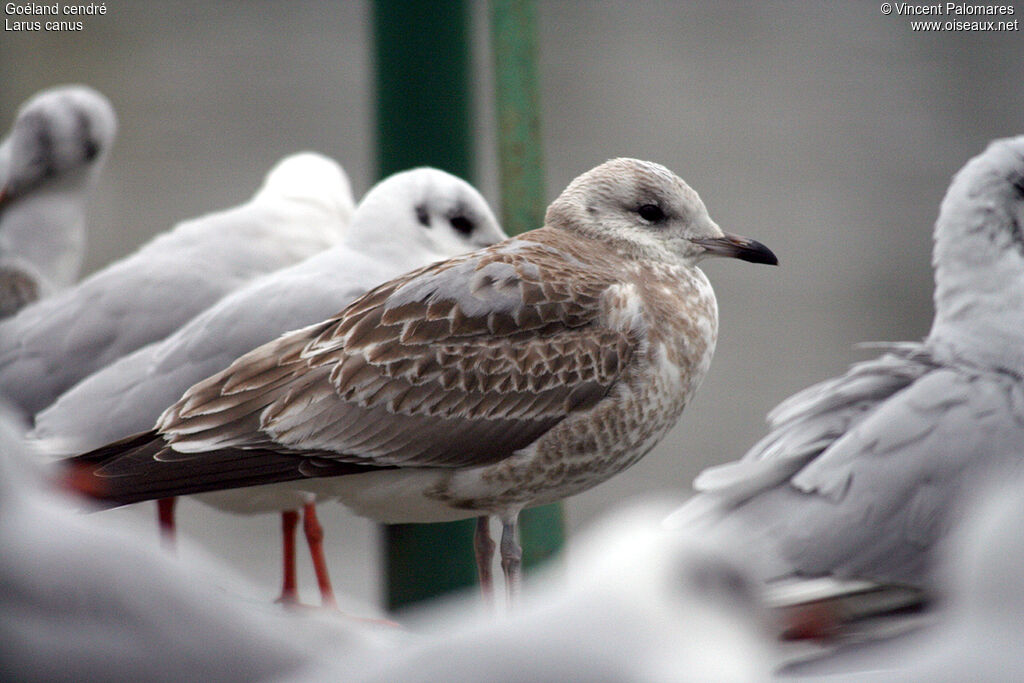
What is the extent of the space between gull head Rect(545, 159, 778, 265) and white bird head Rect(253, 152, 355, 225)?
1140mm

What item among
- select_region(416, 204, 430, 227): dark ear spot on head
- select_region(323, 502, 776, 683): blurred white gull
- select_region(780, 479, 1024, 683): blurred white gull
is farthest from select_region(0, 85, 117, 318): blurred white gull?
select_region(780, 479, 1024, 683): blurred white gull

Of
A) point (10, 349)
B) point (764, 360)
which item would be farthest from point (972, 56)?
point (10, 349)

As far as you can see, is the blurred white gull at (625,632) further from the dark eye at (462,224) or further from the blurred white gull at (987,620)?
the dark eye at (462,224)

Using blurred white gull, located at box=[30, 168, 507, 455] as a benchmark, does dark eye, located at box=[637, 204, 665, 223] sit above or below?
above

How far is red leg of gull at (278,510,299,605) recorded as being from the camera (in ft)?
9.17

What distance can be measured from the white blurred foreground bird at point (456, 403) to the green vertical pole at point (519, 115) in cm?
47

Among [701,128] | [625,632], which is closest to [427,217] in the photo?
[625,632]

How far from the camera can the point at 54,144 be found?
13.2ft

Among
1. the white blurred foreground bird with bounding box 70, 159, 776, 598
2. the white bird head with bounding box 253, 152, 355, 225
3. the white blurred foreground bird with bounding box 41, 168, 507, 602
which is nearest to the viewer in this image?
the white blurred foreground bird with bounding box 70, 159, 776, 598

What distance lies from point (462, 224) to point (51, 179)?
177 centimetres

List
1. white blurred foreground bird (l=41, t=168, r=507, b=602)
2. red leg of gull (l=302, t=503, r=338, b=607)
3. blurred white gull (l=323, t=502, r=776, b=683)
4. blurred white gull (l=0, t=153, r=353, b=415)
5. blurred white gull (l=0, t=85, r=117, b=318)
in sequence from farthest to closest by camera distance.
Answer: blurred white gull (l=0, t=85, r=117, b=318)
blurred white gull (l=0, t=153, r=353, b=415)
red leg of gull (l=302, t=503, r=338, b=607)
white blurred foreground bird (l=41, t=168, r=507, b=602)
blurred white gull (l=323, t=502, r=776, b=683)

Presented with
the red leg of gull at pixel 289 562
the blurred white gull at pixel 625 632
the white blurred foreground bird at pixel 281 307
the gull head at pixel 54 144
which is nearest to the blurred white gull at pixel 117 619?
the blurred white gull at pixel 625 632

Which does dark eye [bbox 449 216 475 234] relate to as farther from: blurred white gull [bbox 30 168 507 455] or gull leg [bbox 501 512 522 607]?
gull leg [bbox 501 512 522 607]

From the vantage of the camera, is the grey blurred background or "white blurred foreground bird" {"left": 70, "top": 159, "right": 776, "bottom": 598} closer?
"white blurred foreground bird" {"left": 70, "top": 159, "right": 776, "bottom": 598}
